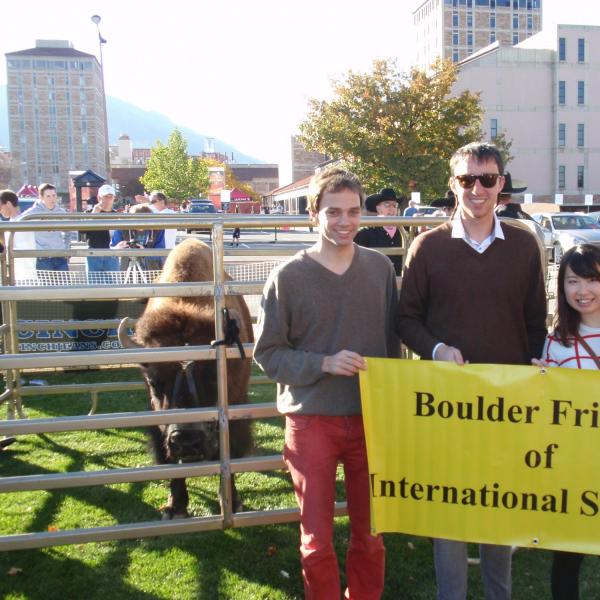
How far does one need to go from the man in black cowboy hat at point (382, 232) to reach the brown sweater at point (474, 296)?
3132 mm

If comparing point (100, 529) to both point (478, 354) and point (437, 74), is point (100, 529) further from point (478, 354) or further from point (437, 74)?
point (437, 74)

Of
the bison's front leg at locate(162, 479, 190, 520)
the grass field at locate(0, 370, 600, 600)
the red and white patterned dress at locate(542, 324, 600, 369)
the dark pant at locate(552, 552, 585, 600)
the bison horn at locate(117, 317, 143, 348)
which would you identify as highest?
the red and white patterned dress at locate(542, 324, 600, 369)

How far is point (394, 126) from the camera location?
1194 inches

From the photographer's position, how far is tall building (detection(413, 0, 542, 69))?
329 feet

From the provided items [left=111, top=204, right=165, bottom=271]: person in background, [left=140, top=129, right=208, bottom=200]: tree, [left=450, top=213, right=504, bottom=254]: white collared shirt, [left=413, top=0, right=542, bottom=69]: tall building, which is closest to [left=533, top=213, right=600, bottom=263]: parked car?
[left=111, top=204, right=165, bottom=271]: person in background

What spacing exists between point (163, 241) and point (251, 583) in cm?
628

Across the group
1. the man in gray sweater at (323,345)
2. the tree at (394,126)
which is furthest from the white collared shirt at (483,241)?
the tree at (394,126)

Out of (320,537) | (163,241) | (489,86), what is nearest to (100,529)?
(320,537)

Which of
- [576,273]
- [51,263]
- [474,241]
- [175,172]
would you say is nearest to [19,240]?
[51,263]

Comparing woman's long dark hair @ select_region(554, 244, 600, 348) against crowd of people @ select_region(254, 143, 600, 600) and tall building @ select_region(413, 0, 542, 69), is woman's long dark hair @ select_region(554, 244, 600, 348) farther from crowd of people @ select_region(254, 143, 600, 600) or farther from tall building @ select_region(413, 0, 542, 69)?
tall building @ select_region(413, 0, 542, 69)

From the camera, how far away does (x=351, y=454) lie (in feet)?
9.70

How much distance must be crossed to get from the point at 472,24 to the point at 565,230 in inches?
3575

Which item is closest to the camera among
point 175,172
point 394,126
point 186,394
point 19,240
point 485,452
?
point 485,452

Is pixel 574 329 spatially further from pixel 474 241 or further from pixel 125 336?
pixel 125 336
